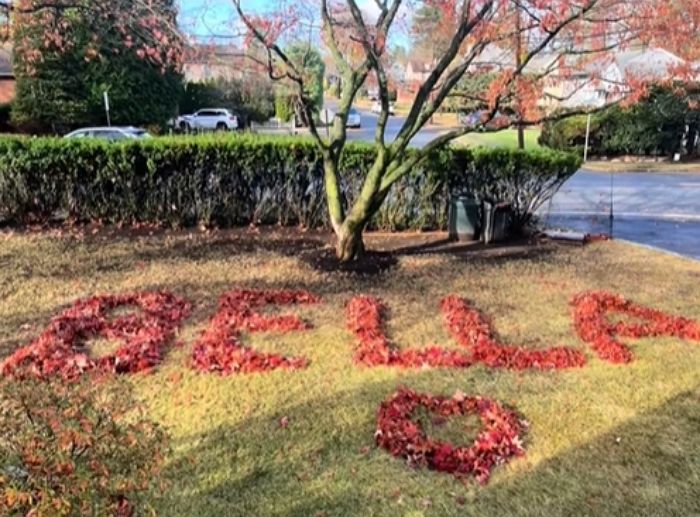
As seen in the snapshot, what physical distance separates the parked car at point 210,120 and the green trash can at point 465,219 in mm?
22486

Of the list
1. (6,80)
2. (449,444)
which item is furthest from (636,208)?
(6,80)

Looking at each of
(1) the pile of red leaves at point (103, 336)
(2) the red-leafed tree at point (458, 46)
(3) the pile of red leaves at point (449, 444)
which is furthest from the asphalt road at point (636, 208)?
(1) the pile of red leaves at point (103, 336)

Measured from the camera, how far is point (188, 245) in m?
7.48

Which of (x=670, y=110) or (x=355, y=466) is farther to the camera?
(x=670, y=110)

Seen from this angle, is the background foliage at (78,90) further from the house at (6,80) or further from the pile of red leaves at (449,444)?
the pile of red leaves at (449,444)

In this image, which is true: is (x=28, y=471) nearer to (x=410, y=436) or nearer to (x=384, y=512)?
(x=384, y=512)

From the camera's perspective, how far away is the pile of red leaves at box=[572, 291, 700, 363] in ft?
14.7

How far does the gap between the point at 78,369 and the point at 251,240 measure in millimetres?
3976

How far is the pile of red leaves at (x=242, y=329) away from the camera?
13.5 ft

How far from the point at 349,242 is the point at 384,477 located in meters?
4.02

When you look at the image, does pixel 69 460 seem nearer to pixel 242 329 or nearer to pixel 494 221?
pixel 242 329

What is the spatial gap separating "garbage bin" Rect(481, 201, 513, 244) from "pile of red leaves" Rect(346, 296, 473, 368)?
Result: 3.60 meters

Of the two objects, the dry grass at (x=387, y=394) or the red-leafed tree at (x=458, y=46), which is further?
the red-leafed tree at (x=458, y=46)

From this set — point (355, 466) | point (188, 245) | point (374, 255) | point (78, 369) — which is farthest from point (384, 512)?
point (188, 245)
